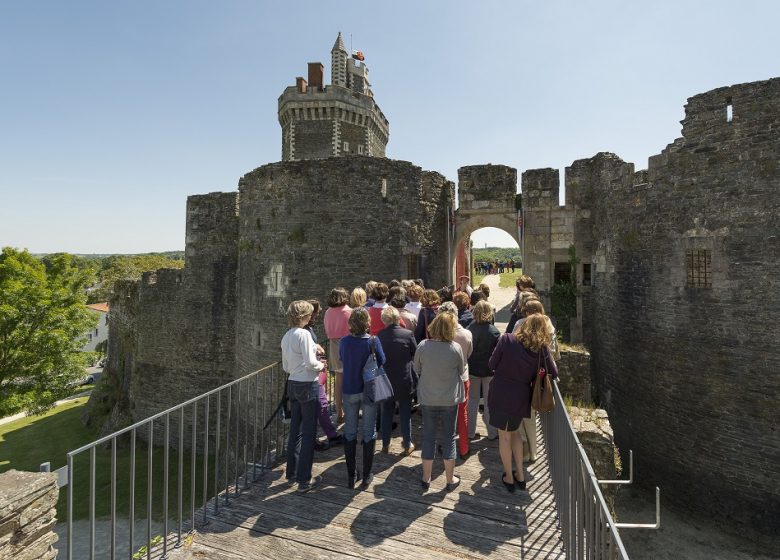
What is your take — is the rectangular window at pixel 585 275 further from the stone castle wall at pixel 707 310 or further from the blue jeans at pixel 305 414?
the blue jeans at pixel 305 414

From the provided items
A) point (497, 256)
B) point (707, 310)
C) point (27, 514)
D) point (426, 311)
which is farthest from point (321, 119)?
point (497, 256)

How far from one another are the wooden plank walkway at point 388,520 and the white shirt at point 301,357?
1.39 metres

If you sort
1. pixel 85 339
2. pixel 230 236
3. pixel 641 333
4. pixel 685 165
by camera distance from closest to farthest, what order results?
pixel 685 165 < pixel 641 333 < pixel 230 236 < pixel 85 339

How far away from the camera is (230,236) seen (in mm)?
16969

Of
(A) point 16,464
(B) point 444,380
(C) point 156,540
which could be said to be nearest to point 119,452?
(A) point 16,464

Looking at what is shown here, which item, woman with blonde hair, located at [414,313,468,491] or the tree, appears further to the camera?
the tree

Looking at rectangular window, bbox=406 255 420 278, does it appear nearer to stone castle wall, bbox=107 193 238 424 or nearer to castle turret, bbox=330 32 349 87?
stone castle wall, bbox=107 193 238 424

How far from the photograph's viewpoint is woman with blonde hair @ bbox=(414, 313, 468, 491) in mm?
5191

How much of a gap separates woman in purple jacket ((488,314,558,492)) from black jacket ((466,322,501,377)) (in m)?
0.98

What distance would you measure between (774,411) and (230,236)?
1652 cm

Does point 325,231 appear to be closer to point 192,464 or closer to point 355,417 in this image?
point 355,417

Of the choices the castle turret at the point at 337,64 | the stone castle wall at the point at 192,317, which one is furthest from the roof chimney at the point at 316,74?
the stone castle wall at the point at 192,317

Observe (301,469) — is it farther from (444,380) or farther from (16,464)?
(16,464)

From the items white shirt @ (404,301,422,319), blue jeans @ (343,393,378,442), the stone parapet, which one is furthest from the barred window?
the stone parapet
